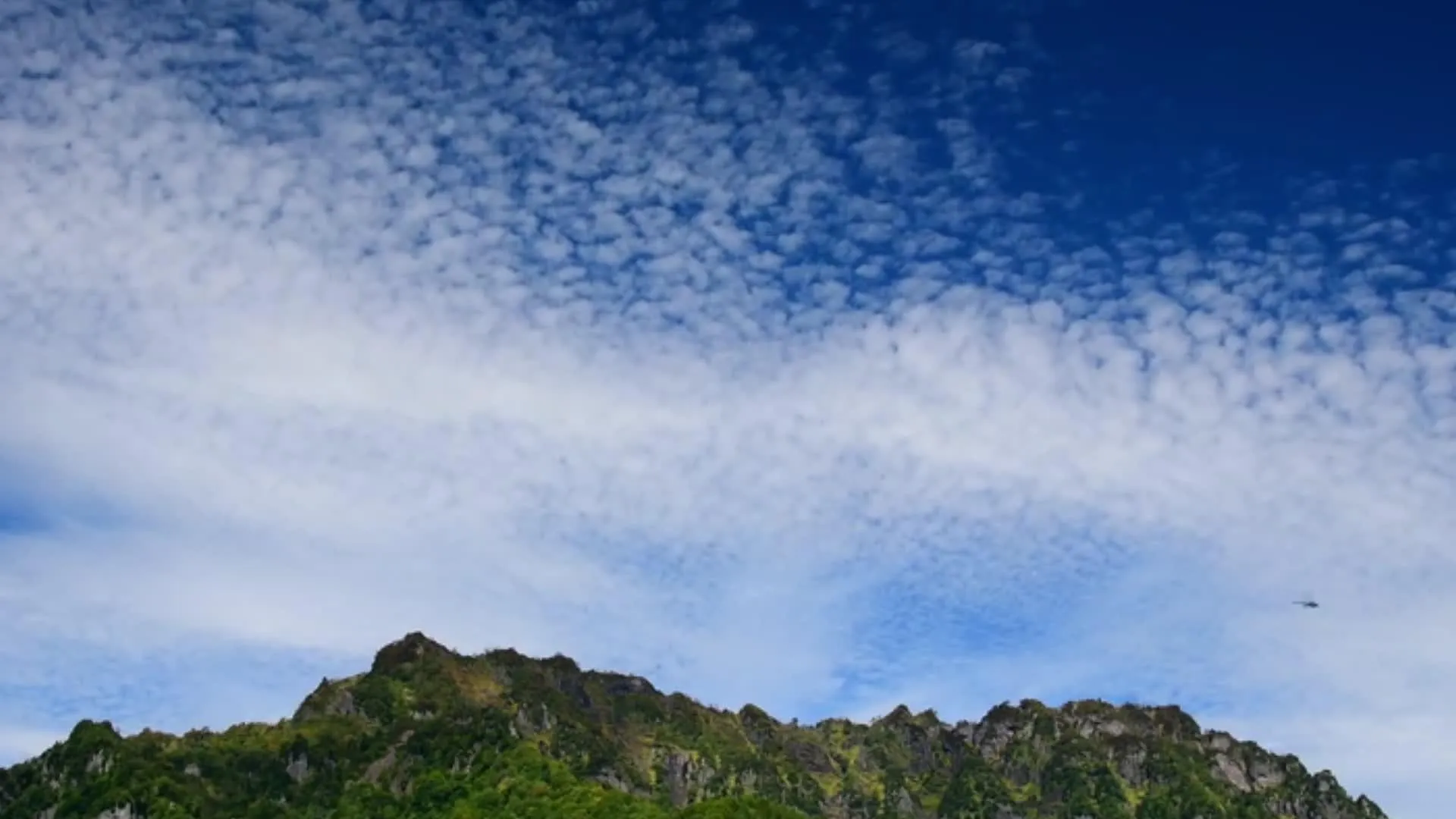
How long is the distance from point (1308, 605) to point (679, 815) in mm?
88093

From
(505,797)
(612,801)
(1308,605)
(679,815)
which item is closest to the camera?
(1308,605)

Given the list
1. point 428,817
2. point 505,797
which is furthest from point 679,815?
point 428,817

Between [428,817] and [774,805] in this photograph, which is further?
[428,817]

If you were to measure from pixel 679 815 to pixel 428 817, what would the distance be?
53.6m

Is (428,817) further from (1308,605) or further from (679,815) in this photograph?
(1308,605)

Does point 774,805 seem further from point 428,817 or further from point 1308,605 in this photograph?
point 1308,605

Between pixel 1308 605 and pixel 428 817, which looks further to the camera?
pixel 428 817

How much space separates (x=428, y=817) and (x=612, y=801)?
38016 mm

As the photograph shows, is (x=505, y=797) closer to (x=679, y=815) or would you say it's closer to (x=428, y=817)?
(x=428, y=817)

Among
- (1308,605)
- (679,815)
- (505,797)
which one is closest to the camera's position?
(1308,605)

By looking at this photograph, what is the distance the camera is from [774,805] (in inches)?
6801

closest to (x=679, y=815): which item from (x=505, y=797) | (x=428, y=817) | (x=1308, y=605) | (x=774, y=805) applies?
(x=774, y=805)

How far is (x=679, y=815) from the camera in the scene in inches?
6417

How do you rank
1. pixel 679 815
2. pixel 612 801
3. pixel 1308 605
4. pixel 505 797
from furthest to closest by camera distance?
pixel 505 797 → pixel 612 801 → pixel 679 815 → pixel 1308 605
